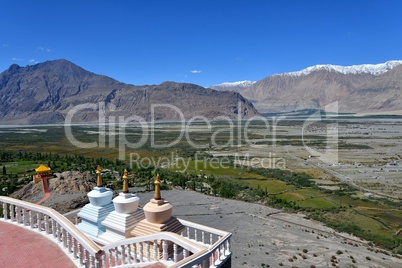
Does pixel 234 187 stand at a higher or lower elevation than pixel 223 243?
lower

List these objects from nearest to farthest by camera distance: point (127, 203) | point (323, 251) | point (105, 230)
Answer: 1. point (127, 203)
2. point (105, 230)
3. point (323, 251)

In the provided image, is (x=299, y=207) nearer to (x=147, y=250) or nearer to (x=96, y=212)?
(x=96, y=212)

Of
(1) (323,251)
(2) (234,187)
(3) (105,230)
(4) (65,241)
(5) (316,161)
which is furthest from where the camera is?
(5) (316,161)

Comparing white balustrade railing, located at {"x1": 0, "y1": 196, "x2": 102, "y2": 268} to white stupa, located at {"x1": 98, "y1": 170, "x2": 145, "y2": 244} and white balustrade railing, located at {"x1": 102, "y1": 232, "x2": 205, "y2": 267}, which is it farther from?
white stupa, located at {"x1": 98, "y1": 170, "x2": 145, "y2": 244}

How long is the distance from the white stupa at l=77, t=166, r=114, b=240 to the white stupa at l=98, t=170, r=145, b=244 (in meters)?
0.64

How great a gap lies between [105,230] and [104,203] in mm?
1059

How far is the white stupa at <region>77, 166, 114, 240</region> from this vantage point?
1144 cm

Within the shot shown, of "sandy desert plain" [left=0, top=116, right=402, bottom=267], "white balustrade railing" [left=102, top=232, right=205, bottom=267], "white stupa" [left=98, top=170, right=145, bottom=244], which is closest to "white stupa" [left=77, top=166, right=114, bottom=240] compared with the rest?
"white stupa" [left=98, top=170, right=145, bottom=244]

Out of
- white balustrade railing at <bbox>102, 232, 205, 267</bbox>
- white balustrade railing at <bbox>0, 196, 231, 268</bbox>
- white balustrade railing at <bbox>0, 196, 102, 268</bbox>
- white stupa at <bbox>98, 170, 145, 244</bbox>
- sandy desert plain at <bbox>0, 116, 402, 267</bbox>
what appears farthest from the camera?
sandy desert plain at <bbox>0, 116, 402, 267</bbox>

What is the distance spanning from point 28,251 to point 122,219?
120 inches

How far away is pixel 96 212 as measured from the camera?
1152 centimetres

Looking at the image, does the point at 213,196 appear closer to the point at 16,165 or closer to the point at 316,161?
the point at 316,161

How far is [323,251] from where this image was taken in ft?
70.0

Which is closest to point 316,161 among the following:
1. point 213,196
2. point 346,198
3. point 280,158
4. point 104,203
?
point 280,158
